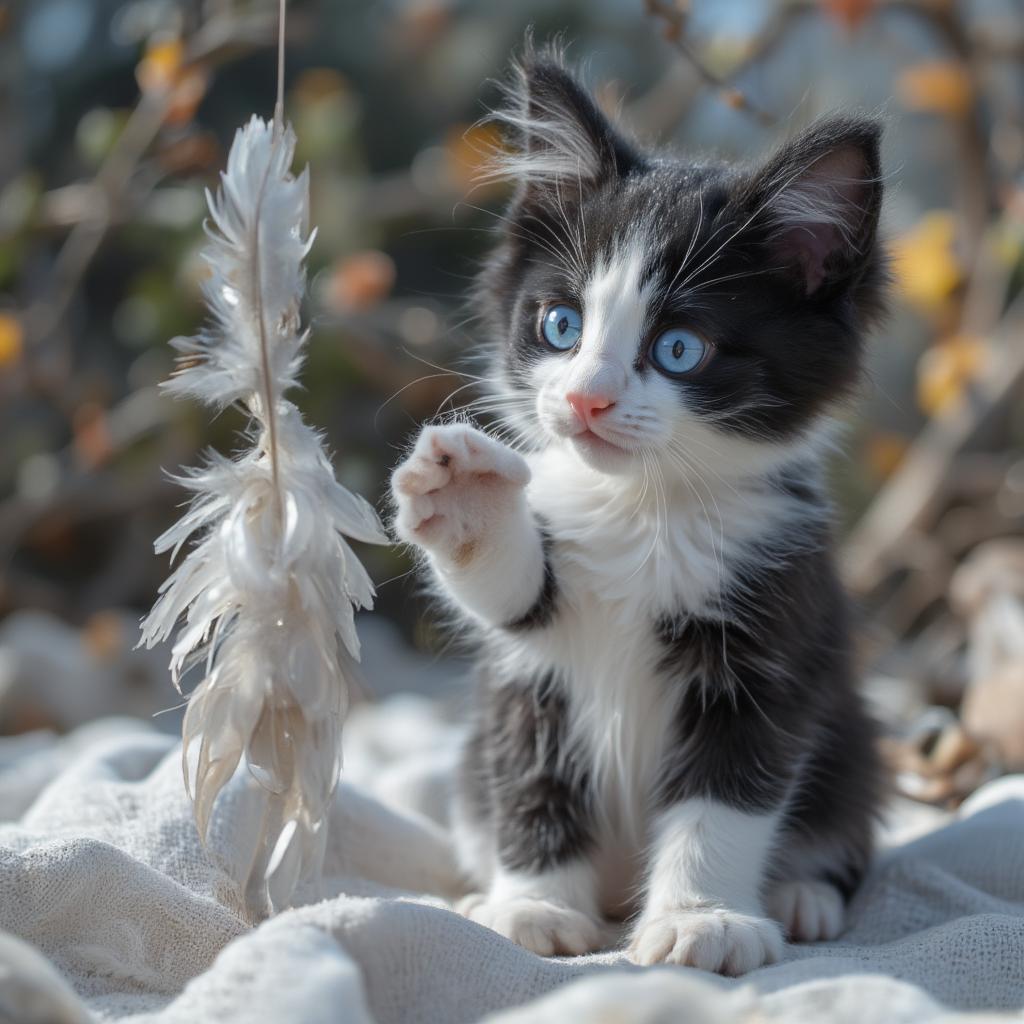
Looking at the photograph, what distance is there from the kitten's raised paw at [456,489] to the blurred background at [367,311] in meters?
1.10

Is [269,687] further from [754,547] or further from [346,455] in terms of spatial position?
[346,455]

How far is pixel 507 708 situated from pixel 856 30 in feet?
6.69

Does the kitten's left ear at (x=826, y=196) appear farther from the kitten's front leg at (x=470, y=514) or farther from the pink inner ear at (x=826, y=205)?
the kitten's front leg at (x=470, y=514)

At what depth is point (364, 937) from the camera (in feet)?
3.04

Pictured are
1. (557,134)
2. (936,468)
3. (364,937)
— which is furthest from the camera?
(936,468)

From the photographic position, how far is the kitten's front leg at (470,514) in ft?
3.71

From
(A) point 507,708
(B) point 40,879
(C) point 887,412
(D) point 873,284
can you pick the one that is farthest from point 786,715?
(C) point 887,412

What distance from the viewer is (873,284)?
4.56 feet

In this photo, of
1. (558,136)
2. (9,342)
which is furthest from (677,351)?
(9,342)

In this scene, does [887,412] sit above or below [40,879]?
below

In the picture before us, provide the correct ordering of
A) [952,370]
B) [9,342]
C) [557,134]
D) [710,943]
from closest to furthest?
1. [710,943]
2. [557,134]
3. [9,342]
4. [952,370]

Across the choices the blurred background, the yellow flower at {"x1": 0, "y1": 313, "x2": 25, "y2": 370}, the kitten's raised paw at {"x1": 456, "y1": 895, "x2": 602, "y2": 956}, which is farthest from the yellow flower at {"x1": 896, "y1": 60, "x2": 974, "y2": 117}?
the kitten's raised paw at {"x1": 456, "y1": 895, "x2": 602, "y2": 956}

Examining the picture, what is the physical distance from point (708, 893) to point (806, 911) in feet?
0.71

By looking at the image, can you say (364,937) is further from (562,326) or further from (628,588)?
(562,326)
